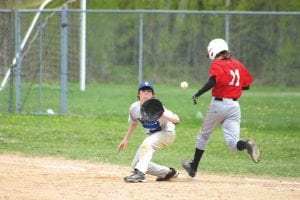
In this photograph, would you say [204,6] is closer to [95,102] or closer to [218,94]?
[95,102]

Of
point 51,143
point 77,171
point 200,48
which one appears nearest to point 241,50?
point 200,48

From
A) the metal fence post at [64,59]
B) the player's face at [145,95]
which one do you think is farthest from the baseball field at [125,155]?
the player's face at [145,95]

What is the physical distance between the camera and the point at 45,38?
2050cm

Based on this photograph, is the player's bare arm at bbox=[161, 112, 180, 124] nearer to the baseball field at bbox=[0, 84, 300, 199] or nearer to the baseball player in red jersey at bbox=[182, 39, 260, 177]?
the baseball player in red jersey at bbox=[182, 39, 260, 177]

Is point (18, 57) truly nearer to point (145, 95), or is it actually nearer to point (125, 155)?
point (125, 155)

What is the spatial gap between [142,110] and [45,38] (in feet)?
34.4

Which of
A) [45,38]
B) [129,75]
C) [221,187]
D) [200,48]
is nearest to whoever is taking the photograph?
[221,187]

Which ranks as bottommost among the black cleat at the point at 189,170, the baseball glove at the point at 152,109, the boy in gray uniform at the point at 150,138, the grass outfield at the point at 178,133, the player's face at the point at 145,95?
the grass outfield at the point at 178,133

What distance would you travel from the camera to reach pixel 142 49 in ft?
74.7

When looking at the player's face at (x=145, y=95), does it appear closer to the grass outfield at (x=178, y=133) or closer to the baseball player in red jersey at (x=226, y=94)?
the baseball player in red jersey at (x=226, y=94)

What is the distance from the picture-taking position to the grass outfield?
13.3m

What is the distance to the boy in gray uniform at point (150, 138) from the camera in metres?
10.4

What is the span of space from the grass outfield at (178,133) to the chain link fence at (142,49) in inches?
27.3

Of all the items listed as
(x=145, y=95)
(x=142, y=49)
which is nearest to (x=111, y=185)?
(x=145, y=95)
